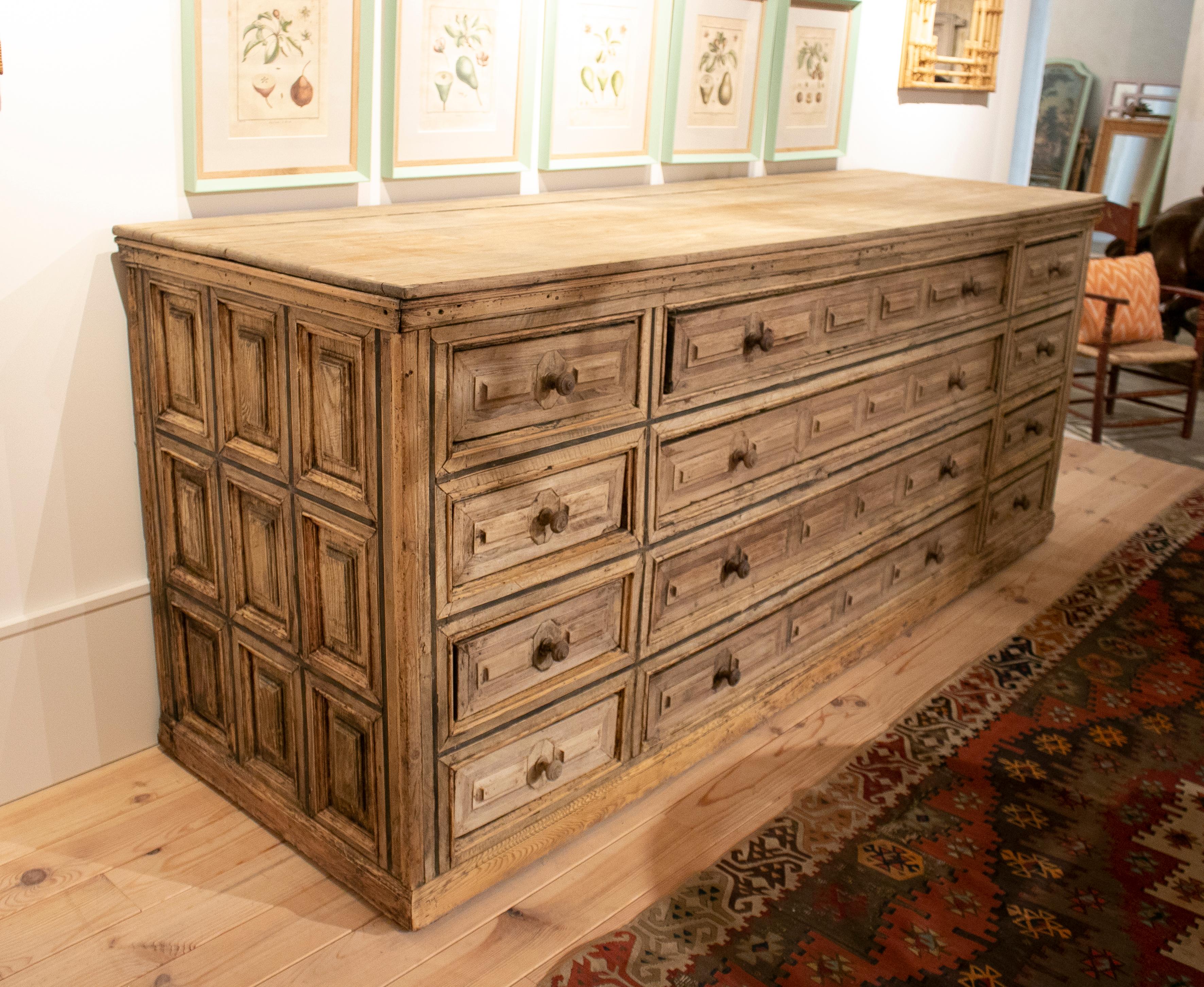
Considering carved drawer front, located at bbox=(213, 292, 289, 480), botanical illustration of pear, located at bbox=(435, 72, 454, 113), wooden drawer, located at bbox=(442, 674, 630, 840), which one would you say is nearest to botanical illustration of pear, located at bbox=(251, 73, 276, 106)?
botanical illustration of pear, located at bbox=(435, 72, 454, 113)

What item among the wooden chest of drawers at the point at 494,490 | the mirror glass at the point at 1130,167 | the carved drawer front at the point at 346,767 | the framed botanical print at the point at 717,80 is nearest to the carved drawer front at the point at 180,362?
the wooden chest of drawers at the point at 494,490

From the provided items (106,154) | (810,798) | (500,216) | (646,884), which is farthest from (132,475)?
(810,798)

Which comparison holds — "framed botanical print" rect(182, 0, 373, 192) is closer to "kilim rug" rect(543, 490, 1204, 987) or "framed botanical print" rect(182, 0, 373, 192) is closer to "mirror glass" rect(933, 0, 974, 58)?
"kilim rug" rect(543, 490, 1204, 987)

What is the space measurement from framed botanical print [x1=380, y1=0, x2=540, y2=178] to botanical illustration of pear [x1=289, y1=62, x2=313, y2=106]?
186mm

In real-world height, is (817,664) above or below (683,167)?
below

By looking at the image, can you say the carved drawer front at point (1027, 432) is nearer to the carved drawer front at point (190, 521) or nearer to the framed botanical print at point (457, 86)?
the framed botanical print at point (457, 86)

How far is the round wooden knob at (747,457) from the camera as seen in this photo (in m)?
2.49

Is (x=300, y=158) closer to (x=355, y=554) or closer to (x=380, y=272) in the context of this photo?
(x=380, y=272)

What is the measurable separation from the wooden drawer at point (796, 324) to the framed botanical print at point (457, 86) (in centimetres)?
82

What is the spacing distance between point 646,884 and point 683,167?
2080mm

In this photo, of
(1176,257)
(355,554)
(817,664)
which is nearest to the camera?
(355,554)

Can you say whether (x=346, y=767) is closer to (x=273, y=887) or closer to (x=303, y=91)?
(x=273, y=887)

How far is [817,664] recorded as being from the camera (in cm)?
304

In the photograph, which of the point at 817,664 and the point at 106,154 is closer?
the point at 106,154
